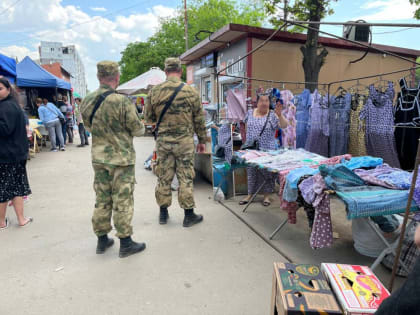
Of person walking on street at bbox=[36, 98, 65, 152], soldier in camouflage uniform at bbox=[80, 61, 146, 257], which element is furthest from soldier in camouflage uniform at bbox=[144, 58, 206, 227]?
person walking on street at bbox=[36, 98, 65, 152]

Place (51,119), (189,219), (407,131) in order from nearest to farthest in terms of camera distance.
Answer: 1. (189,219)
2. (407,131)
3. (51,119)

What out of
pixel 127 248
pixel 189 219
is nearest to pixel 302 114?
pixel 189 219

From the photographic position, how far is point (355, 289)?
5.04 ft

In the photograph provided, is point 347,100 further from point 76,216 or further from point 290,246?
point 76,216

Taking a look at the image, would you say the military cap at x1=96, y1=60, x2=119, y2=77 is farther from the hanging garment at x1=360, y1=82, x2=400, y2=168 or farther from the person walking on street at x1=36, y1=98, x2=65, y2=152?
the person walking on street at x1=36, y1=98, x2=65, y2=152

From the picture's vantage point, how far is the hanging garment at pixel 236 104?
17.3 ft

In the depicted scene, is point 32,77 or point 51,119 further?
point 32,77

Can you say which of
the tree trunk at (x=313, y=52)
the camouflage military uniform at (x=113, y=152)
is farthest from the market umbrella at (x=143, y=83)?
the camouflage military uniform at (x=113, y=152)

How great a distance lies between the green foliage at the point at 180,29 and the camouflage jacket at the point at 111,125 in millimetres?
23050

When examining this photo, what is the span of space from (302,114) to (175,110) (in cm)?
347

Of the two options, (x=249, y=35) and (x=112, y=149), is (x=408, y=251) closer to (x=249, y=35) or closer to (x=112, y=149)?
(x=112, y=149)

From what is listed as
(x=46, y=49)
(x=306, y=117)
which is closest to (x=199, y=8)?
(x=306, y=117)

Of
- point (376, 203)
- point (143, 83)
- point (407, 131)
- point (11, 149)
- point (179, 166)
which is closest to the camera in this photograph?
point (376, 203)

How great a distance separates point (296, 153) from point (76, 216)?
3138 mm
